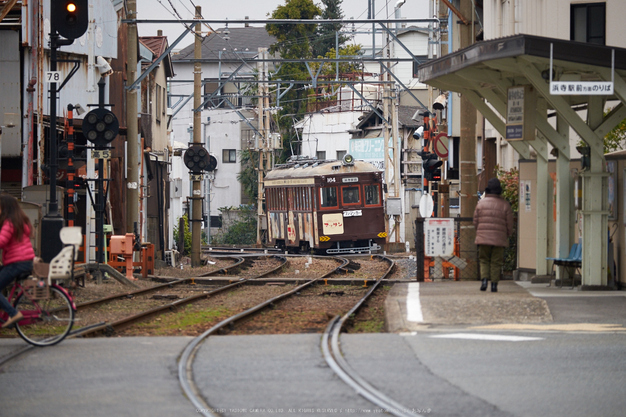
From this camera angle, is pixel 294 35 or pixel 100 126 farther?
pixel 294 35

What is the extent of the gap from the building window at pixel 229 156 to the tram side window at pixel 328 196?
89.3 feet

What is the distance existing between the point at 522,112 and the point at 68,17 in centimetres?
701

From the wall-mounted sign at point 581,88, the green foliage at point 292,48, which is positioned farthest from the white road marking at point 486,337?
the green foliage at point 292,48

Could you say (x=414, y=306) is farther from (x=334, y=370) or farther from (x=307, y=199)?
(x=307, y=199)

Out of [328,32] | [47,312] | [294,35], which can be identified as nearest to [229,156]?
[294,35]

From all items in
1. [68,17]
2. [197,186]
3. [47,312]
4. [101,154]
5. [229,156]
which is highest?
[229,156]

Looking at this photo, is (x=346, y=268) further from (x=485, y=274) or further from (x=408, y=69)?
(x=408, y=69)

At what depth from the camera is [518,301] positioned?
11266 millimetres

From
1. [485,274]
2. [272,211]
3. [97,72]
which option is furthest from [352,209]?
[485,274]

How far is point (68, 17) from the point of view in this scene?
1462cm

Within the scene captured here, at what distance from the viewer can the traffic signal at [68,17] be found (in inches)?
574

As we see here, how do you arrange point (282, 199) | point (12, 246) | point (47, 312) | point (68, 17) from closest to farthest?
point (12, 246), point (47, 312), point (68, 17), point (282, 199)

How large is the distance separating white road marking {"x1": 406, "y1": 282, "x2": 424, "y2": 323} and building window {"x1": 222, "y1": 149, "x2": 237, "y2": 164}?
4684 centimetres

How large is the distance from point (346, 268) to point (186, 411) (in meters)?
18.9
